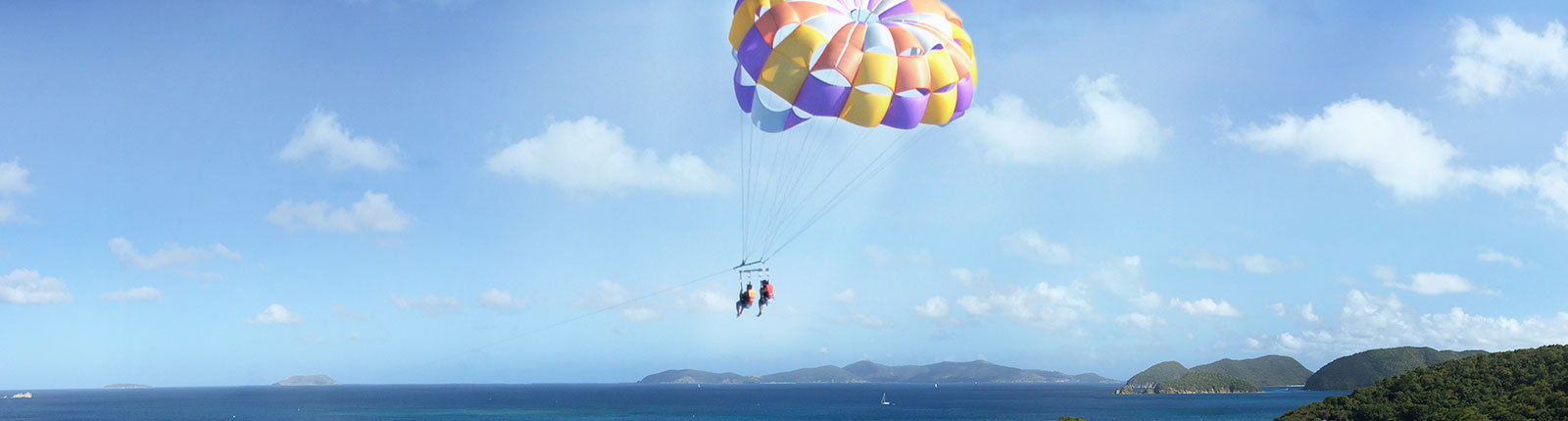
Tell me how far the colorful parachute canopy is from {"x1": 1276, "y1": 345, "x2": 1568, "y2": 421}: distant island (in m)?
34.0

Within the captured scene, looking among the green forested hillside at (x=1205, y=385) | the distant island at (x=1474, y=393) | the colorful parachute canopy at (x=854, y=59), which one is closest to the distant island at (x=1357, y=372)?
the green forested hillside at (x=1205, y=385)

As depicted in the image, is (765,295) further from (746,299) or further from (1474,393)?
(1474,393)

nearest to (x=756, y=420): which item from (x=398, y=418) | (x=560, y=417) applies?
(x=560, y=417)

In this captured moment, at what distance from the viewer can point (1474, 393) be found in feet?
158

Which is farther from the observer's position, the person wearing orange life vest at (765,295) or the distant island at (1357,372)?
the distant island at (1357,372)

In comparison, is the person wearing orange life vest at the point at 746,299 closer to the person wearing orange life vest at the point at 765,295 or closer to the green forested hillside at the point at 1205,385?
the person wearing orange life vest at the point at 765,295

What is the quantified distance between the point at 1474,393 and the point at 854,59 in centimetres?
4305

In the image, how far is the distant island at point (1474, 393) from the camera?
142ft

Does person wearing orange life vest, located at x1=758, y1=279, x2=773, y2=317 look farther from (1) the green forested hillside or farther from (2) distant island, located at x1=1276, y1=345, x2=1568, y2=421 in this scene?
(1) the green forested hillside

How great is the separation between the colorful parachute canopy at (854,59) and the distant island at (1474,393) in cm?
3404

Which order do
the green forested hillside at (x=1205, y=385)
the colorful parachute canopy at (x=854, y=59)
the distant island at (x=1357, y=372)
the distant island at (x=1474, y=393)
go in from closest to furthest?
the colorful parachute canopy at (x=854, y=59) → the distant island at (x=1474, y=393) → the green forested hillside at (x=1205, y=385) → the distant island at (x=1357, y=372)

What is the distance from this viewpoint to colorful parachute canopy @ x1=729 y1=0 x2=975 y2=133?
69.3ft

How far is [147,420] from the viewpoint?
118312 mm

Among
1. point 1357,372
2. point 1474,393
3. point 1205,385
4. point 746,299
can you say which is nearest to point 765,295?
point 746,299
